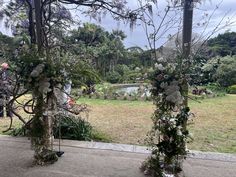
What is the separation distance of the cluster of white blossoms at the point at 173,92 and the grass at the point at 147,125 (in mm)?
1643

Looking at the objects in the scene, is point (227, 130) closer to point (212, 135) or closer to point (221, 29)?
point (212, 135)

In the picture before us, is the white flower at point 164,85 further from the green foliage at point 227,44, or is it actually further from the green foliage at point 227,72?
the green foliage at point 227,44

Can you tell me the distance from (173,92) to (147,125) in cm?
297

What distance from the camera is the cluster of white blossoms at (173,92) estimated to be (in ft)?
8.00

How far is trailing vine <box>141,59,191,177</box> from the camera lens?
249 cm

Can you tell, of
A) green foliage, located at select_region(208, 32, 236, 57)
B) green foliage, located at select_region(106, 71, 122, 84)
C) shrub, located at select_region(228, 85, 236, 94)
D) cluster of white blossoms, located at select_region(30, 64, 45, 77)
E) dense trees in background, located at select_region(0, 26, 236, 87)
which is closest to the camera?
cluster of white blossoms, located at select_region(30, 64, 45, 77)

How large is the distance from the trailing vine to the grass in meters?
1.36

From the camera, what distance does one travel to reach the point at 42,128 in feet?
9.77

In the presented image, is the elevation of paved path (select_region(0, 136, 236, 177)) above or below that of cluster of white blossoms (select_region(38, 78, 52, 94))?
below

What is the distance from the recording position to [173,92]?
2.44 meters

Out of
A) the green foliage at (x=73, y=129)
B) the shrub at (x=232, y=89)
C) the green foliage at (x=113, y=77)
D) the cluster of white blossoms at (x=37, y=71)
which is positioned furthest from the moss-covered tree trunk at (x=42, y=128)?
the green foliage at (x=113, y=77)

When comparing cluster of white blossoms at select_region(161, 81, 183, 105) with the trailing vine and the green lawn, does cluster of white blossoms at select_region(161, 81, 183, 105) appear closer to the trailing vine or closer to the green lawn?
the trailing vine

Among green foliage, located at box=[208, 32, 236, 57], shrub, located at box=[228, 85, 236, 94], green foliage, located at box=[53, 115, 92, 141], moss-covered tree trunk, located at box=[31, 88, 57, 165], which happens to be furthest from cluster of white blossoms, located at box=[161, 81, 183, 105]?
green foliage, located at box=[208, 32, 236, 57]

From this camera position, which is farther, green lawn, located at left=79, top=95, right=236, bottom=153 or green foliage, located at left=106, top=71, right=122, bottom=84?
green foliage, located at left=106, top=71, right=122, bottom=84
